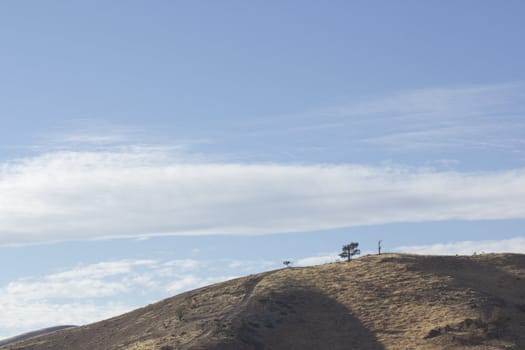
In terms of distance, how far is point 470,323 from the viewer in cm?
5684

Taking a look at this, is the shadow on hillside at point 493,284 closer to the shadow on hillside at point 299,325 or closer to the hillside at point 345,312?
the hillside at point 345,312

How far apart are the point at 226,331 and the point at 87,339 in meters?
19.7

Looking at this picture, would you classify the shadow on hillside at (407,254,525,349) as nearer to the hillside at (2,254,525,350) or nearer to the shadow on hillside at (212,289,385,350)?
the hillside at (2,254,525,350)

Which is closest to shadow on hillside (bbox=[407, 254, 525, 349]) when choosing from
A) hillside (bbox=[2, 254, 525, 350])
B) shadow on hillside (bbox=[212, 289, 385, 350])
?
hillside (bbox=[2, 254, 525, 350])

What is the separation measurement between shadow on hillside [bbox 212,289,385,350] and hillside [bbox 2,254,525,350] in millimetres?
84

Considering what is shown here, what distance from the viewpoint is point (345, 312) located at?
62.7 metres

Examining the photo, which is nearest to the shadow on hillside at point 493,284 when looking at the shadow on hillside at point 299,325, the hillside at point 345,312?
the hillside at point 345,312

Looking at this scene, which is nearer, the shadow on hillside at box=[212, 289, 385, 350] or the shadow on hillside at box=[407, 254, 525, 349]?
the shadow on hillside at box=[407, 254, 525, 349]

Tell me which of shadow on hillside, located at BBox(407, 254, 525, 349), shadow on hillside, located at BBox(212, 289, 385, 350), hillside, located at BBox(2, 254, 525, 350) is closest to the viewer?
shadow on hillside, located at BBox(407, 254, 525, 349)

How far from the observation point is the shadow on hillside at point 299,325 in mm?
57562

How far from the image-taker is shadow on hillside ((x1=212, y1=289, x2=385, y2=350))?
189ft

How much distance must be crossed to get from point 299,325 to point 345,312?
14.0 feet

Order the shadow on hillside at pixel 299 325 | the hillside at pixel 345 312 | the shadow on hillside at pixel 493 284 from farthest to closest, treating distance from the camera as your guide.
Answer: the shadow on hillside at pixel 299 325, the hillside at pixel 345 312, the shadow on hillside at pixel 493 284

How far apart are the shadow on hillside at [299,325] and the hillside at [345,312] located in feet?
0.28
